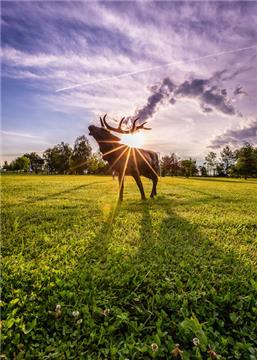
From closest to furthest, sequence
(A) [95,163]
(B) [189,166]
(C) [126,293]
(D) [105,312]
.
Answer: (D) [105,312]
(C) [126,293]
(A) [95,163]
(B) [189,166]

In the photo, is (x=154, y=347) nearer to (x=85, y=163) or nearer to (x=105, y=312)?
(x=105, y=312)

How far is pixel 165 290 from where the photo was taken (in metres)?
3.03

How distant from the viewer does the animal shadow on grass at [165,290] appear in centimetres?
245

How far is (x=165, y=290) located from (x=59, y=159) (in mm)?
93068

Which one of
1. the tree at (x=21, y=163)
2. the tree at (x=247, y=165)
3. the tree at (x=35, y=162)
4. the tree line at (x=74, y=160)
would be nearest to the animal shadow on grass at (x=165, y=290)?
the tree at (x=247, y=165)

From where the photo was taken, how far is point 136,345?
7.47 ft

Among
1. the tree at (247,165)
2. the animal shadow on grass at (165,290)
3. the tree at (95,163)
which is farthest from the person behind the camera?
the tree at (95,163)

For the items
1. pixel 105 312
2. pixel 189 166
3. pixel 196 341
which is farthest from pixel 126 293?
pixel 189 166

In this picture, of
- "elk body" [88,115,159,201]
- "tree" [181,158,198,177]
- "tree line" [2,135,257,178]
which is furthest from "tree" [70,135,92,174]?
"elk body" [88,115,159,201]

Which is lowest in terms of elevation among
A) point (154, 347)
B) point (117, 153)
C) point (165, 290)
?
point (154, 347)

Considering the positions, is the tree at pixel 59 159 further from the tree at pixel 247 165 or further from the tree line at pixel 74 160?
the tree at pixel 247 165

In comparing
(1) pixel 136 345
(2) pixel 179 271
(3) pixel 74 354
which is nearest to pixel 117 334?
(1) pixel 136 345

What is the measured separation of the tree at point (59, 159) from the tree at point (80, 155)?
2.85 m

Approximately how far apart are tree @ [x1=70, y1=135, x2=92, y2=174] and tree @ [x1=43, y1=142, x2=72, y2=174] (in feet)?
9.36
